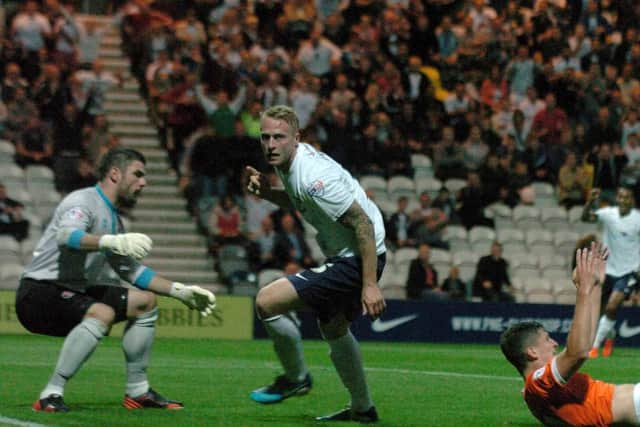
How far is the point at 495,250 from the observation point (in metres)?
20.7

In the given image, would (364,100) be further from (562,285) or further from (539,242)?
(562,285)

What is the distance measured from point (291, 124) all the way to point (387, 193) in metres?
13.8

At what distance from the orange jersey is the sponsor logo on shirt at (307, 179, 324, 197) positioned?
5.58ft

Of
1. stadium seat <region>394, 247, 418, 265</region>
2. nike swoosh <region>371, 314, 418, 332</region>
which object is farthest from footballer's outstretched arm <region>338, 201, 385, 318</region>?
stadium seat <region>394, 247, 418, 265</region>

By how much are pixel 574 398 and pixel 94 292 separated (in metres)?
3.48

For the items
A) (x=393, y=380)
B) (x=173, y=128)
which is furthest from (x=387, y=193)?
(x=393, y=380)

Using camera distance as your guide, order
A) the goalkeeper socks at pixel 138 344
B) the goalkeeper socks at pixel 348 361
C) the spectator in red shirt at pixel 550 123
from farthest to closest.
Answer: the spectator in red shirt at pixel 550 123
the goalkeeper socks at pixel 138 344
the goalkeeper socks at pixel 348 361

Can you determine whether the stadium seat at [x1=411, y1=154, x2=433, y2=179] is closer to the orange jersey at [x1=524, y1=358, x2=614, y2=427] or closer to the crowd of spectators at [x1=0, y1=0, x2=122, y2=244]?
the crowd of spectators at [x1=0, y1=0, x2=122, y2=244]

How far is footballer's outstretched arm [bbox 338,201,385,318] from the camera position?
26.5 feet

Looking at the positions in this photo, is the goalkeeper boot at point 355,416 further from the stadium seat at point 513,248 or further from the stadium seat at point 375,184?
the stadium seat at point 513,248

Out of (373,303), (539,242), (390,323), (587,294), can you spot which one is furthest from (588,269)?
(539,242)

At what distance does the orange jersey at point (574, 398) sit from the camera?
776 centimetres

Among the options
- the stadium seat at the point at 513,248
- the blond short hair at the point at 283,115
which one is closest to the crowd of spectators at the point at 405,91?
the stadium seat at the point at 513,248

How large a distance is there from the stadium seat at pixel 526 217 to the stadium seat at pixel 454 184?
1.02m
